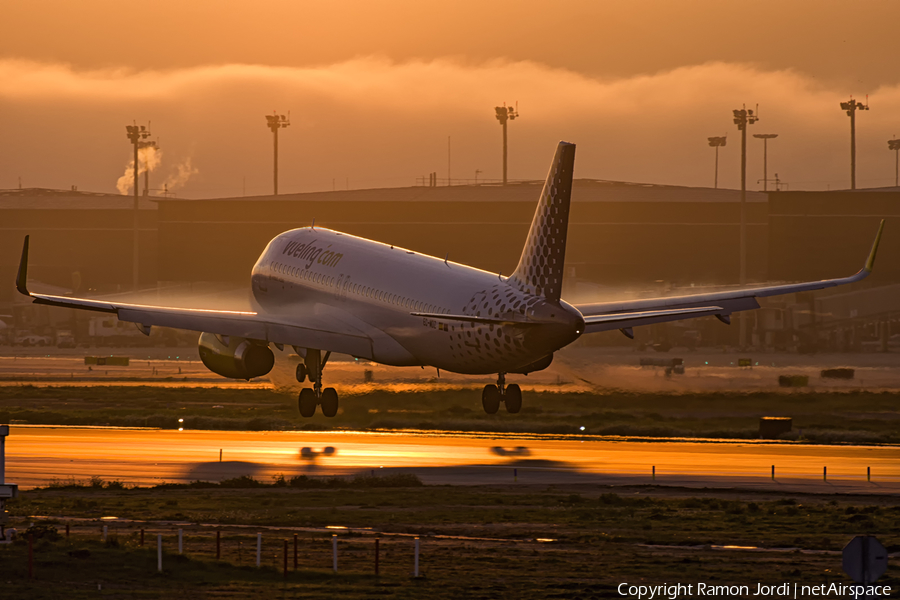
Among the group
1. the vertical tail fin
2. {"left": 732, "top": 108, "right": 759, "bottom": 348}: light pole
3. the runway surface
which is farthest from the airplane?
{"left": 732, "top": 108, "right": 759, "bottom": 348}: light pole

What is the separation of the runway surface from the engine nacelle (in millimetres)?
4266

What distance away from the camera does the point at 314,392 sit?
68.3 meters

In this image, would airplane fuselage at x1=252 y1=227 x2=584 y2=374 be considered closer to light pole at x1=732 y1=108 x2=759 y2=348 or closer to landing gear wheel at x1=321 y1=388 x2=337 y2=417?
landing gear wheel at x1=321 y1=388 x2=337 y2=417

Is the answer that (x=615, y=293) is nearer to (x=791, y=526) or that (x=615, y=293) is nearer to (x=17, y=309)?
(x=17, y=309)

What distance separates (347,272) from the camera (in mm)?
66812

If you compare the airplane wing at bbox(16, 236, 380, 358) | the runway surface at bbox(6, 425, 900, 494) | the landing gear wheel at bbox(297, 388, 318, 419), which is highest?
the airplane wing at bbox(16, 236, 380, 358)

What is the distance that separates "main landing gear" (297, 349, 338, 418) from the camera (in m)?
67.8

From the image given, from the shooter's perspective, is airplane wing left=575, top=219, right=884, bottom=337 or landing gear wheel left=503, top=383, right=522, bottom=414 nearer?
landing gear wheel left=503, top=383, right=522, bottom=414

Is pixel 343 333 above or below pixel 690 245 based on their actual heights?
below

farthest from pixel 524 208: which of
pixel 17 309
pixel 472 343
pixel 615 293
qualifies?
pixel 472 343

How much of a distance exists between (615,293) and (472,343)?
99318 mm

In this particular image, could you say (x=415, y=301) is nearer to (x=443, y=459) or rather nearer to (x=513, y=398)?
(x=513, y=398)

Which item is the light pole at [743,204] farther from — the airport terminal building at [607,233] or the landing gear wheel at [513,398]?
the landing gear wheel at [513,398]

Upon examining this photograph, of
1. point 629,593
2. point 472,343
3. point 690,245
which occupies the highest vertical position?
point 690,245
